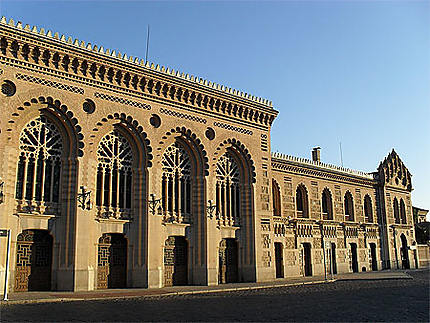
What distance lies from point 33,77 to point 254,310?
1493 cm

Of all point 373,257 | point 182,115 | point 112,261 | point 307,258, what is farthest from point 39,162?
point 373,257

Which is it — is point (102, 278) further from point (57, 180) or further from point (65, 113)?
point (65, 113)

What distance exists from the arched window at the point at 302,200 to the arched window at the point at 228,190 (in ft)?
26.8

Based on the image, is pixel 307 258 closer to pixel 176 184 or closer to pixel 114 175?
pixel 176 184

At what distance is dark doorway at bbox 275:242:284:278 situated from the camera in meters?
32.2

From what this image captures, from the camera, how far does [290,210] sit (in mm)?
34625

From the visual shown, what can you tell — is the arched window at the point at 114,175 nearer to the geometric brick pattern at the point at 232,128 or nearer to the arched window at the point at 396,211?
the geometric brick pattern at the point at 232,128

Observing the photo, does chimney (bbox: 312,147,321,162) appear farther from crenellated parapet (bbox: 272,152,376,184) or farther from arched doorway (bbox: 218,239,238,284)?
arched doorway (bbox: 218,239,238,284)

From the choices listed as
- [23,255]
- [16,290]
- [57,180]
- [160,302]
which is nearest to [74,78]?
[57,180]

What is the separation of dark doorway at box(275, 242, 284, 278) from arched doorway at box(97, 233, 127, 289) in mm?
12331

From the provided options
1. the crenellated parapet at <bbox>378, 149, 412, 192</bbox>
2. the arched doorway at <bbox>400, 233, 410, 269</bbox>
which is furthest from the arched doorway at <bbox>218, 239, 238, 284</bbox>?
the arched doorway at <bbox>400, 233, 410, 269</bbox>

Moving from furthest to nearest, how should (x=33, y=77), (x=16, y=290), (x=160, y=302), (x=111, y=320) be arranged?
(x=33, y=77), (x=16, y=290), (x=160, y=302), (x=111, y=320)

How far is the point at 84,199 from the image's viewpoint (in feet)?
73.6

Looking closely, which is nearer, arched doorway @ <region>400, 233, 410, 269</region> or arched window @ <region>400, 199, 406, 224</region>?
arched doorway @ <region>400, 233, 410, 269</region>
